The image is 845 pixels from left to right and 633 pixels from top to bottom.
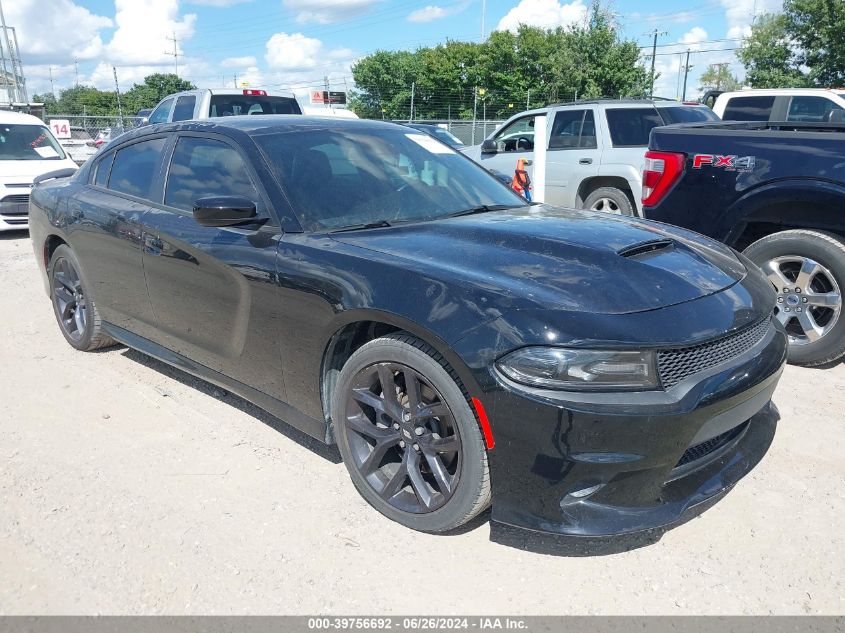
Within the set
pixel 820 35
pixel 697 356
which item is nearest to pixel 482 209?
pixel 697 356

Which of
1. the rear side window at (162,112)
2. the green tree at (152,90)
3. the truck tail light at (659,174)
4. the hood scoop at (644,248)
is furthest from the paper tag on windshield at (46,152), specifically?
the green tree at (152,90)

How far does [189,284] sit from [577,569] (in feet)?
7.74

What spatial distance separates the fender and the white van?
6243 millimetres

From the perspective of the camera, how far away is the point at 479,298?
2.42 m

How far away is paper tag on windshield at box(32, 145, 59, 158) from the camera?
11.6m

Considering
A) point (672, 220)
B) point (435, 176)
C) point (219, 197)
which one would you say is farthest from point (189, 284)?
point (672, 220)

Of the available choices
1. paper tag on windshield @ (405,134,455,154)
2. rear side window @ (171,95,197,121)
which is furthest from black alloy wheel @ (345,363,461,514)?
rear side window @ (171,95,197,121)

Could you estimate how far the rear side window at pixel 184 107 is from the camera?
10.7 meters

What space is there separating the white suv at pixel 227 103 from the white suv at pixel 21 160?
1.94 m

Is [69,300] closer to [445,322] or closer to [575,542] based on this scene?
[445,322]

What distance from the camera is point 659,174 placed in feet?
16.3

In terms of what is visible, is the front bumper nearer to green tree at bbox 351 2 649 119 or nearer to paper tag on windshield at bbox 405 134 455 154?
paper tag on windshield at bbox 405 134 455 154

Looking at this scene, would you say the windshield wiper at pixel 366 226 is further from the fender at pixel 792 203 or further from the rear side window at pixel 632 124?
the rear side window at pixel 632 124
